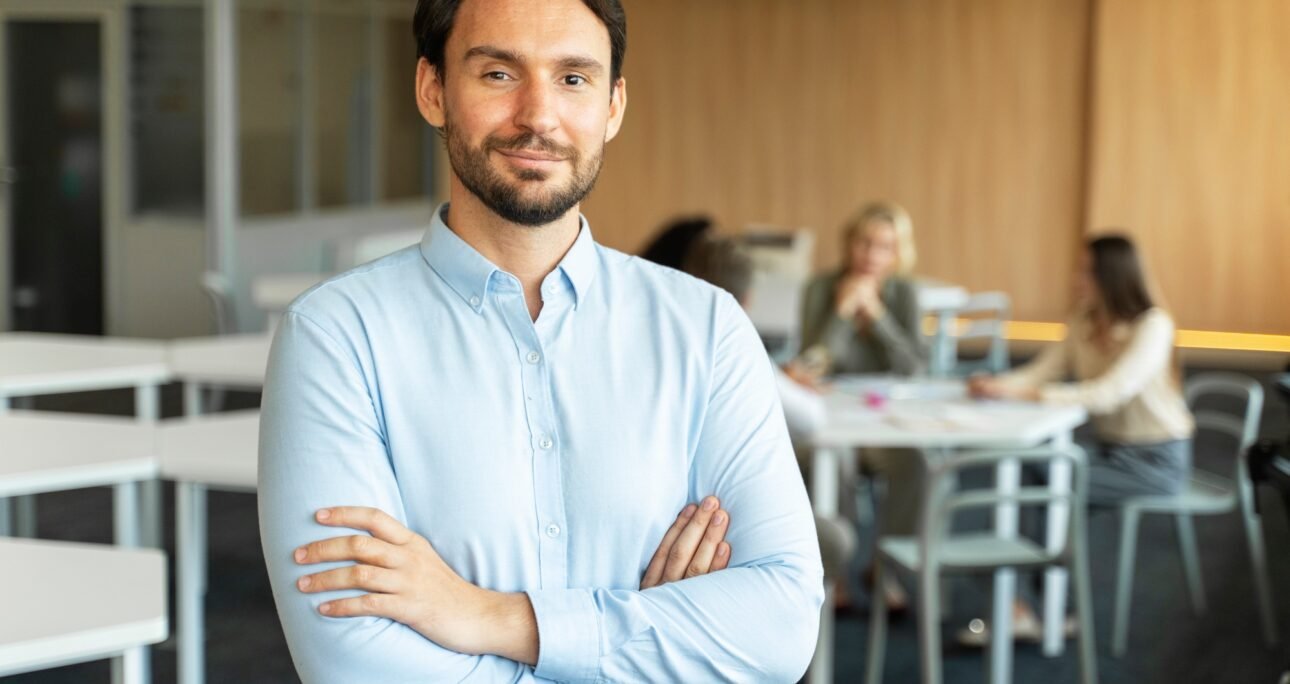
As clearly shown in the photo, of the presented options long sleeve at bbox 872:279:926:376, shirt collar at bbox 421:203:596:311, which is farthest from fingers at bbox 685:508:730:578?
long sleeve at bbox 872:279:926:376

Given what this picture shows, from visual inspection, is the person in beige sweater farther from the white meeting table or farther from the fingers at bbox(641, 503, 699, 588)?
the fingers at bbox(641, 503, 699, 588)

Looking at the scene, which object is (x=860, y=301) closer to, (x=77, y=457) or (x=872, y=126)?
(x=77, y=457)

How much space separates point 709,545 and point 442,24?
2.12 ft

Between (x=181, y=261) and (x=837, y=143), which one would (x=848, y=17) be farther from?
(x=181, y=261)

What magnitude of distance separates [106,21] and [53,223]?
4.53ft

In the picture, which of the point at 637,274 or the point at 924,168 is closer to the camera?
the point at 637,274

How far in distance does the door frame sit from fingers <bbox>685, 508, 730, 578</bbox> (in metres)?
8.48

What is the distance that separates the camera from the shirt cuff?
1582 mm

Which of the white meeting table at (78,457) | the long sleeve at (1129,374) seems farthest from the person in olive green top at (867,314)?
the white meeting table at (78,457)

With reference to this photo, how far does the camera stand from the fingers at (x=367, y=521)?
5.10ft

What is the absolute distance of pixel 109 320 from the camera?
31.4 ft

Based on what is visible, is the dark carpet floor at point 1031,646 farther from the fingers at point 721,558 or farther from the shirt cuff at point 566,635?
the shirt cuff at point 566,635

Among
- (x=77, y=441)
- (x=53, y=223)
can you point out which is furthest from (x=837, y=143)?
(x=77, y=441)

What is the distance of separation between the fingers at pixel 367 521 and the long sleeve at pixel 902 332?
3763mm
